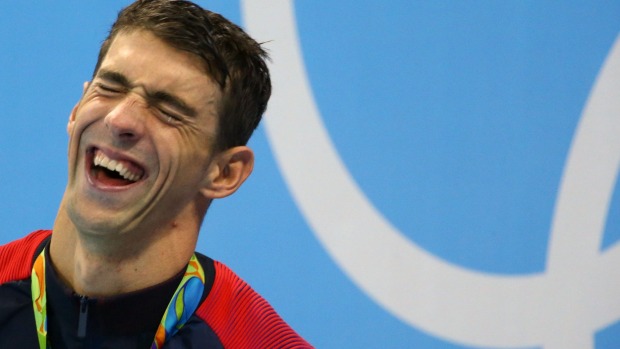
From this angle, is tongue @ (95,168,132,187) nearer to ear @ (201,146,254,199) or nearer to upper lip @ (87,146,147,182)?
upper lip @ (87,146,147,182)

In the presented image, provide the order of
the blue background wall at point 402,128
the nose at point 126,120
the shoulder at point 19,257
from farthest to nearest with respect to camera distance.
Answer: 1. the blue background wall at point 402,128
2. the shoulder at point 19,257
3. the nose at point 126,120

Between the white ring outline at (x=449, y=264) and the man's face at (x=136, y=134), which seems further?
the white ring outline at (x=449, y=264)

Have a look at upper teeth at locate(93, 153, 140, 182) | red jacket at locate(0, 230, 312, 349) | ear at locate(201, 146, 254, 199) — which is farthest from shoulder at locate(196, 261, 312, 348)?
upper teeth at locate(93, 153, 140, 182)

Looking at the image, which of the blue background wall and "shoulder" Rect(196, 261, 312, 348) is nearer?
"shoulder" Rect(196, 261, 312, 348)

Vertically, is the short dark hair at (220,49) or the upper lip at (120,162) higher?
the short dark hair at (220,49)

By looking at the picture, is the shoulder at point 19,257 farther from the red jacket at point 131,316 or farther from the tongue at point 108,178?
the tongue at point 108,178

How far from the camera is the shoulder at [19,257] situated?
1.48 metres

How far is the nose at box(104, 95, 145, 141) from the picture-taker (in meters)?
1.37

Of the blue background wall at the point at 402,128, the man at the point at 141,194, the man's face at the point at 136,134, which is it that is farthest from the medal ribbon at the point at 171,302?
the blue background wall at the point at 402,128

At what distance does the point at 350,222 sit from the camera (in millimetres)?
2107

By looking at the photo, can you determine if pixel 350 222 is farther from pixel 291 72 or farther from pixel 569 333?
pixel 569 333

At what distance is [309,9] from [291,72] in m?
0.14

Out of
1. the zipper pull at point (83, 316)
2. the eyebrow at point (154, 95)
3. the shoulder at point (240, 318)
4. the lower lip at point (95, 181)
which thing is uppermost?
the eyebrow at point (154, 95)

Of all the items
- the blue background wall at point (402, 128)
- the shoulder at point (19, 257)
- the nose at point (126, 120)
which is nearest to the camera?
the nose at point (126, 120)
